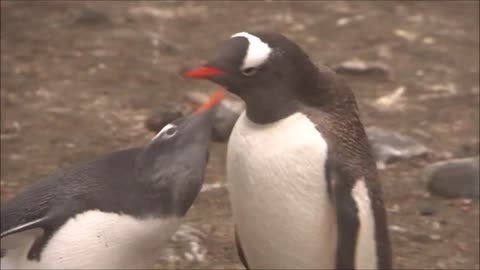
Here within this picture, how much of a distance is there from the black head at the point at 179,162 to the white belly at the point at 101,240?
6cm

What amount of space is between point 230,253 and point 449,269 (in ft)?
1.96

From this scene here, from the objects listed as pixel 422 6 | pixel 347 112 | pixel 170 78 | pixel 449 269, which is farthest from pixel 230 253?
pixel 422 6

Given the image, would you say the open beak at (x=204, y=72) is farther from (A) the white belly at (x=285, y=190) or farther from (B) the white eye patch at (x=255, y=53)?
(A) the white belly at (x=285, y=190)

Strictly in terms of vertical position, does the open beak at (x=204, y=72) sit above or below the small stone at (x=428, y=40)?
above

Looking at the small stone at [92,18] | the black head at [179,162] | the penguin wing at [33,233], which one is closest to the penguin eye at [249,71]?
the black head at [179,162]

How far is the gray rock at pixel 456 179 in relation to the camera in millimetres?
3322

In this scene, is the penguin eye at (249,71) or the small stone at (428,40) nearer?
the penguin eye at (249,71)

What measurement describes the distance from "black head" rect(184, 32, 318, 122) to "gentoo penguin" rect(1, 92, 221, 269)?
0.26 feet

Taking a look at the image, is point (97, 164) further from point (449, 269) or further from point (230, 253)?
point (449, 269)

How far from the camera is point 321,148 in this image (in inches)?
86.7

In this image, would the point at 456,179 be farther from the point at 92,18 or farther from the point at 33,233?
the point at 92,18

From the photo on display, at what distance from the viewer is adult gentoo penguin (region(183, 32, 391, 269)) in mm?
2182

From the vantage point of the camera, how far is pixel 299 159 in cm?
221

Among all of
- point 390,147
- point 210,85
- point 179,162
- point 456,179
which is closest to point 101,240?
point 179,162
